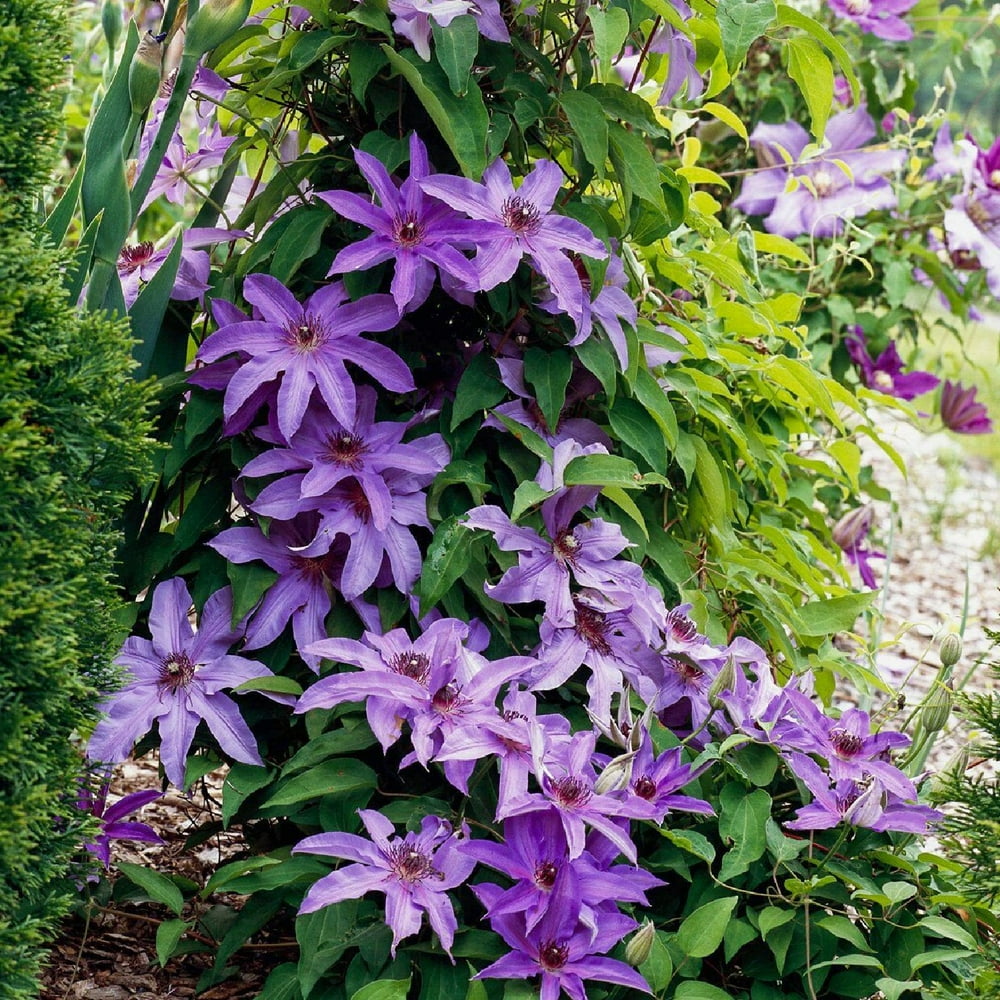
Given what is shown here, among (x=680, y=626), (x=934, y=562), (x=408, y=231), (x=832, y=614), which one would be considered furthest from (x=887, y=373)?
(x=408, y=231)

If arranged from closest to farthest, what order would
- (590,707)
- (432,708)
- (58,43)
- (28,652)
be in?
(28,652) → (58,43) → (432,708) → (590,707)

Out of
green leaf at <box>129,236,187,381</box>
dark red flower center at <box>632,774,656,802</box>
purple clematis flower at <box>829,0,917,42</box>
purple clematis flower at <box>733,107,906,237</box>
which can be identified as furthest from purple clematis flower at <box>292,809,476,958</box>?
purple clematis flower at <box>829,0,917,42</box>

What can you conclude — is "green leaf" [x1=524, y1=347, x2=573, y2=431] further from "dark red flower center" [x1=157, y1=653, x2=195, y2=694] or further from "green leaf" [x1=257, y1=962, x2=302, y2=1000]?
"green leaf" [x1=257, y1=962, x2=302, y2=1000]

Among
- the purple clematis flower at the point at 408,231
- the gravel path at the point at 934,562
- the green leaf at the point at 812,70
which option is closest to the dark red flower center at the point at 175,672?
the purple clematis flower at the point at 408,231

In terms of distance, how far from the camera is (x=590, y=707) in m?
1.43

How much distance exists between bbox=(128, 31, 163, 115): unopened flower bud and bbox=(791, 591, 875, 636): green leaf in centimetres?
102

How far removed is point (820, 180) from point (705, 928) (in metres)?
1.72

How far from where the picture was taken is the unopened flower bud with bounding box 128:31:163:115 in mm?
1306

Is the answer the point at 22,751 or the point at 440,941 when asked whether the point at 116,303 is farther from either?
the point at 440,941

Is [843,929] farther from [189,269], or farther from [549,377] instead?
[189,269]

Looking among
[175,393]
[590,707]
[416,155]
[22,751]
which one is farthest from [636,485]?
[22,751]

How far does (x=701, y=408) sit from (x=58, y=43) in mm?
890

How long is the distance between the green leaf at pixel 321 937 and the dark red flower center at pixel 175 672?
297mm

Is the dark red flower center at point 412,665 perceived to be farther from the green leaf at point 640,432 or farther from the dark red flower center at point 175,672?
the green leaf at point 640,432
